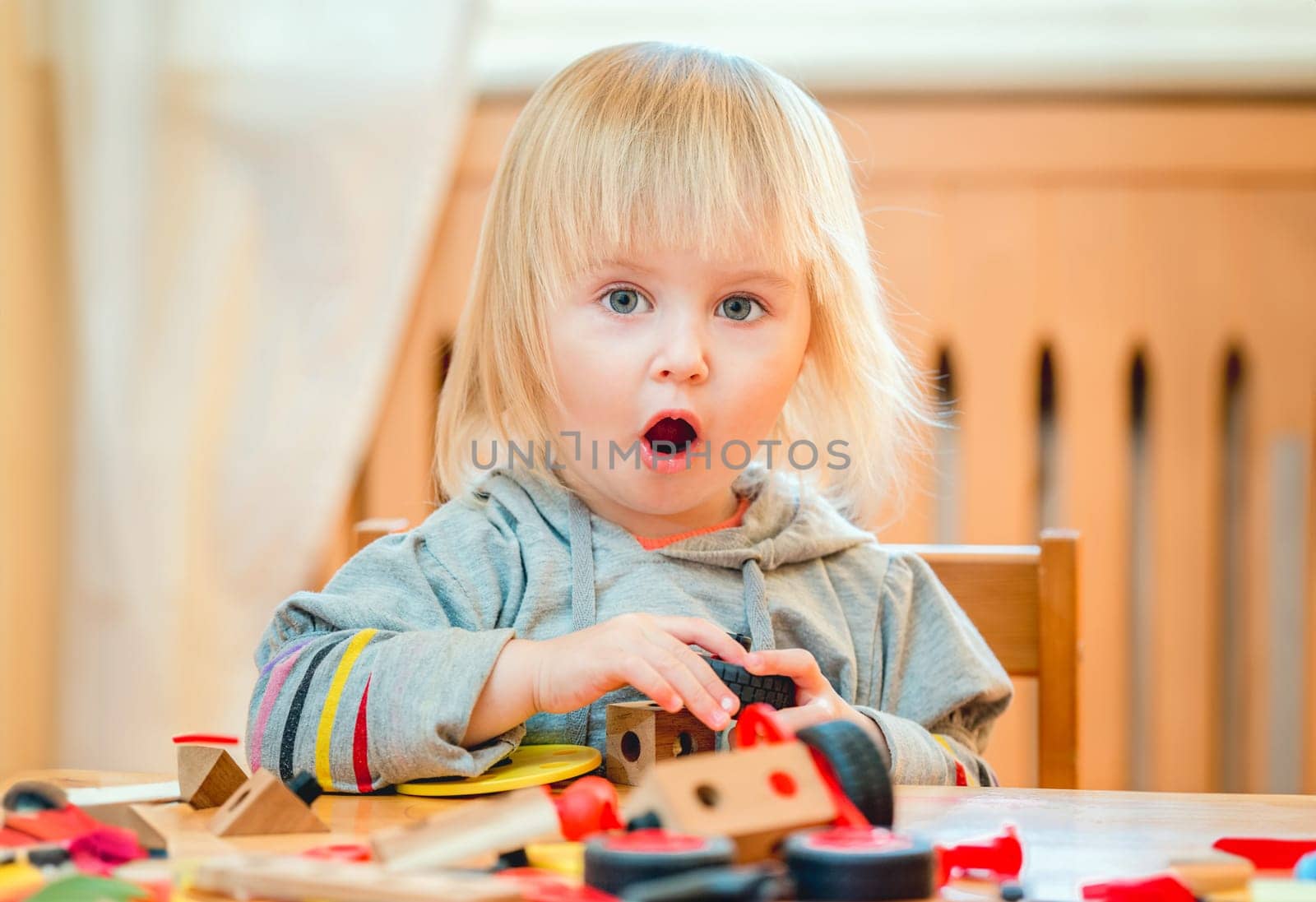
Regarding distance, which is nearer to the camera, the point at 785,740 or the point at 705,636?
the point at 785,740

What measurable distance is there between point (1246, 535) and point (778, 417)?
2.40 ft

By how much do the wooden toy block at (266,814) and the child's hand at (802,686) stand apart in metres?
0.21

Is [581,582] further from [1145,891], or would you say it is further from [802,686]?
[1145,891]

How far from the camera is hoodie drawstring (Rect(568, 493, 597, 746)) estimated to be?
2.54 feet

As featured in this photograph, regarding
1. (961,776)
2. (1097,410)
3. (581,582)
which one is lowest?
(961,776)

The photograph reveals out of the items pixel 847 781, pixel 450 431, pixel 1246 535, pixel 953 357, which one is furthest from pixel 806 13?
pixel 847 781

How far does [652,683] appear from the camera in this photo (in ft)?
2.08

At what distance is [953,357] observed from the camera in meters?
1.49

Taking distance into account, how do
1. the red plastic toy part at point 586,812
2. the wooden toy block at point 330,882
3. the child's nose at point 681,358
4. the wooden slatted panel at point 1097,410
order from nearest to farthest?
the wooden toy block at point 330,882 < the red plastic toy part at point 586,812 < the child's nose at point 681,358 < the wooden slatted panel at point 1097,410

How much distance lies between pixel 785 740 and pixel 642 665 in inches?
5.0

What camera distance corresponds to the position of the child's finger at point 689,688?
0.63m

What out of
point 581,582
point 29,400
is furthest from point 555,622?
point 29,400

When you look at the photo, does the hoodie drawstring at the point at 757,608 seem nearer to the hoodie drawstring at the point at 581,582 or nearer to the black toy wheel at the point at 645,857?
the hoodie drawstring at the point at 581,582

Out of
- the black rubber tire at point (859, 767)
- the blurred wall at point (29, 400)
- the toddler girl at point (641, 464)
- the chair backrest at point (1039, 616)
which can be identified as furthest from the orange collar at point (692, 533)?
the blurred wall at point (29, 400)
